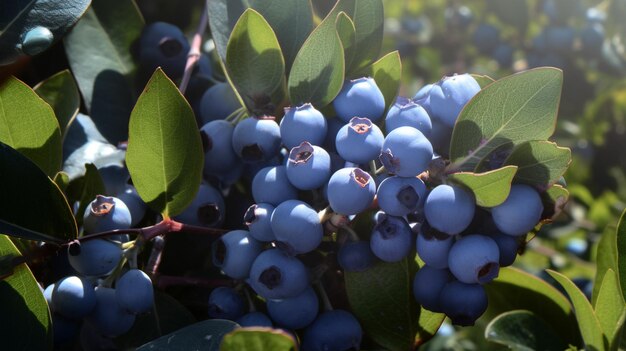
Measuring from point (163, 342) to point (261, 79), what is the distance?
408 millimetres

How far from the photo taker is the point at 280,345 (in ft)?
2.36

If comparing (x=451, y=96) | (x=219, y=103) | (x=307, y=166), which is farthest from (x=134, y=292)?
(x=451, y=96)

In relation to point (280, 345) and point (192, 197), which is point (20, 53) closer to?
point (192, 197)

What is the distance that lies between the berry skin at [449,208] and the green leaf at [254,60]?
1.02 ft

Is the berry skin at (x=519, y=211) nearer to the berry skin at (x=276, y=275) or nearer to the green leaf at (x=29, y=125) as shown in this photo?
the berry skin at (x=276, y=275)

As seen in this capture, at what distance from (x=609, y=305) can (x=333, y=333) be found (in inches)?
16.5

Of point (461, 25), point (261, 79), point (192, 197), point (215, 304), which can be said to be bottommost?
point (461, 25)

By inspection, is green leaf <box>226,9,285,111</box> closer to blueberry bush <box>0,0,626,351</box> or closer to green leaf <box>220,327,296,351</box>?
blueberry bush <box>0,0,626,351</box>

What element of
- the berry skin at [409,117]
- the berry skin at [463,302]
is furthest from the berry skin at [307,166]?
the berry skin at [463,302]

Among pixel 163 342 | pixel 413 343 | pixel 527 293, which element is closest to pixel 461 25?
pixel 527 293

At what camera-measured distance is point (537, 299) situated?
1219 mm

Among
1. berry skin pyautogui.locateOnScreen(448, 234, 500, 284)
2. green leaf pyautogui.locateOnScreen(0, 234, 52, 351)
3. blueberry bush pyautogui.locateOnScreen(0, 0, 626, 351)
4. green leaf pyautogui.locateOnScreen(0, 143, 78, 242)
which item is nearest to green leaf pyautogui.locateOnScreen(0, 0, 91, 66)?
blueberry bush pyautogui.locateOnScreen(0, 0, 626, 351)

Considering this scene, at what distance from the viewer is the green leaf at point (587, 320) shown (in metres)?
1.01

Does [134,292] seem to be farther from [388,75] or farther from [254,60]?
[388,75]
